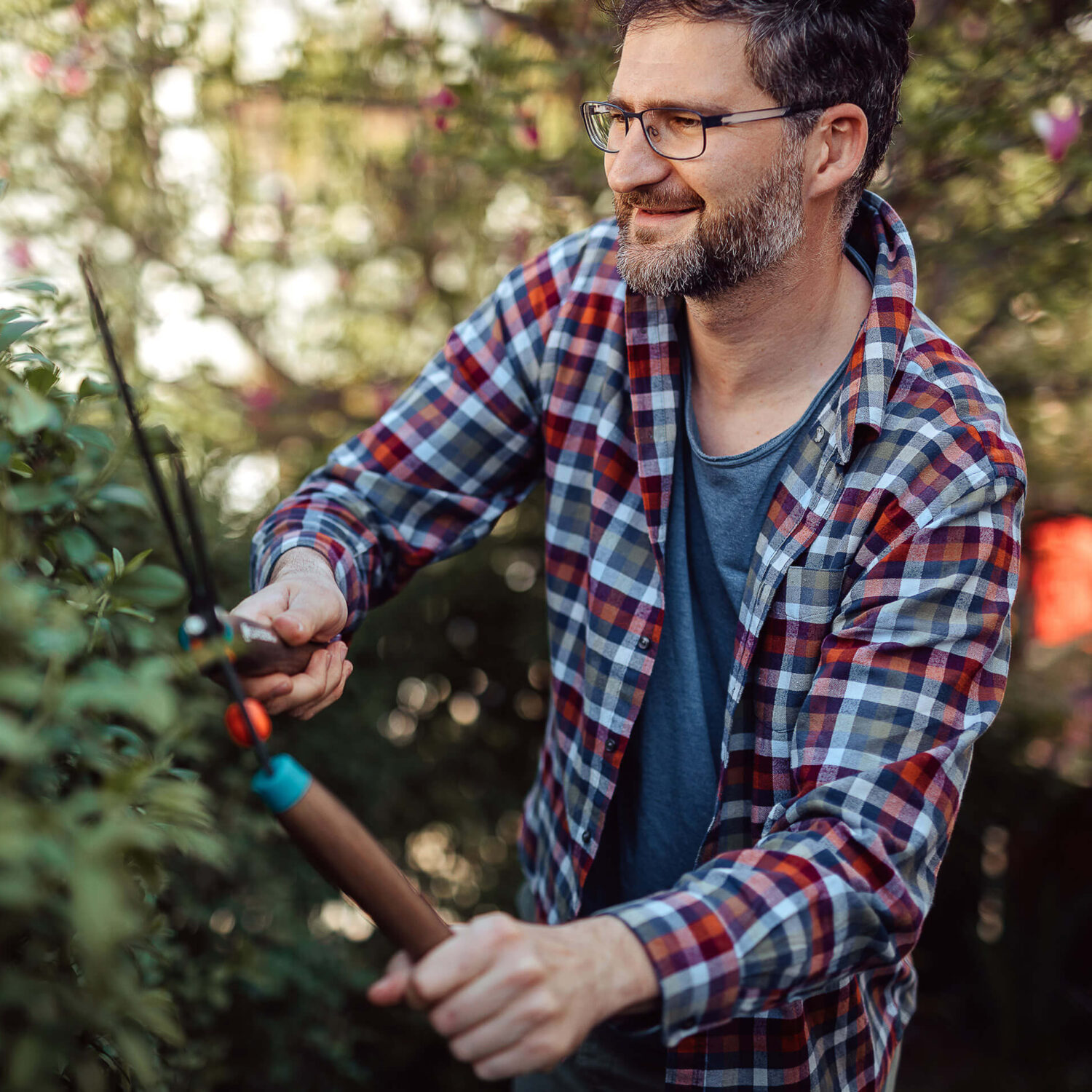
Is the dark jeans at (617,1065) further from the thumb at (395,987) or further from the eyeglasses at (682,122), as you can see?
the eyeglasses at (682,122)

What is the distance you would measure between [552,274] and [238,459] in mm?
1410

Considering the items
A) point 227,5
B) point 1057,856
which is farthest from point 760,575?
point 227,5

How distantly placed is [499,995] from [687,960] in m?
0.23

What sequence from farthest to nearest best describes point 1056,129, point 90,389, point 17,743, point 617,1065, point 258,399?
point 258,399
point 1056,129
point 617,1065
point 90,389
point 17,743

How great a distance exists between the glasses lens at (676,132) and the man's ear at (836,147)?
223mm

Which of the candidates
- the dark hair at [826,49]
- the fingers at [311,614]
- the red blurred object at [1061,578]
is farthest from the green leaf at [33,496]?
the red blurred object at [1061,578]

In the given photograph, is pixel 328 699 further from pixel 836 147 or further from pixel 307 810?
pixel 836 147

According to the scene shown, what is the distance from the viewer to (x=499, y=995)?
3.08 feet

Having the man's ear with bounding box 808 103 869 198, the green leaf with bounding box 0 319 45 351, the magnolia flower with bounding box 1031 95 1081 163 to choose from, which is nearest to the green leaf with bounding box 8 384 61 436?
the green leaf with bounding box 0 319 45 351

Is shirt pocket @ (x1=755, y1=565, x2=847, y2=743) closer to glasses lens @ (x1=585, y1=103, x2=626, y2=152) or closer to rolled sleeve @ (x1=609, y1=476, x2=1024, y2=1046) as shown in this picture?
rolled sleeve @ (x1=609, y1=476, x2=1024, y2=1046)

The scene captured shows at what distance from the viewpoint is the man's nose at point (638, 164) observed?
1.56 m

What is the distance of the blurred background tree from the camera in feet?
8.54

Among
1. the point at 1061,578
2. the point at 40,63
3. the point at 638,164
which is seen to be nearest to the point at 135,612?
the point at 638,164

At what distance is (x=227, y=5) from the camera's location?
3.22m
